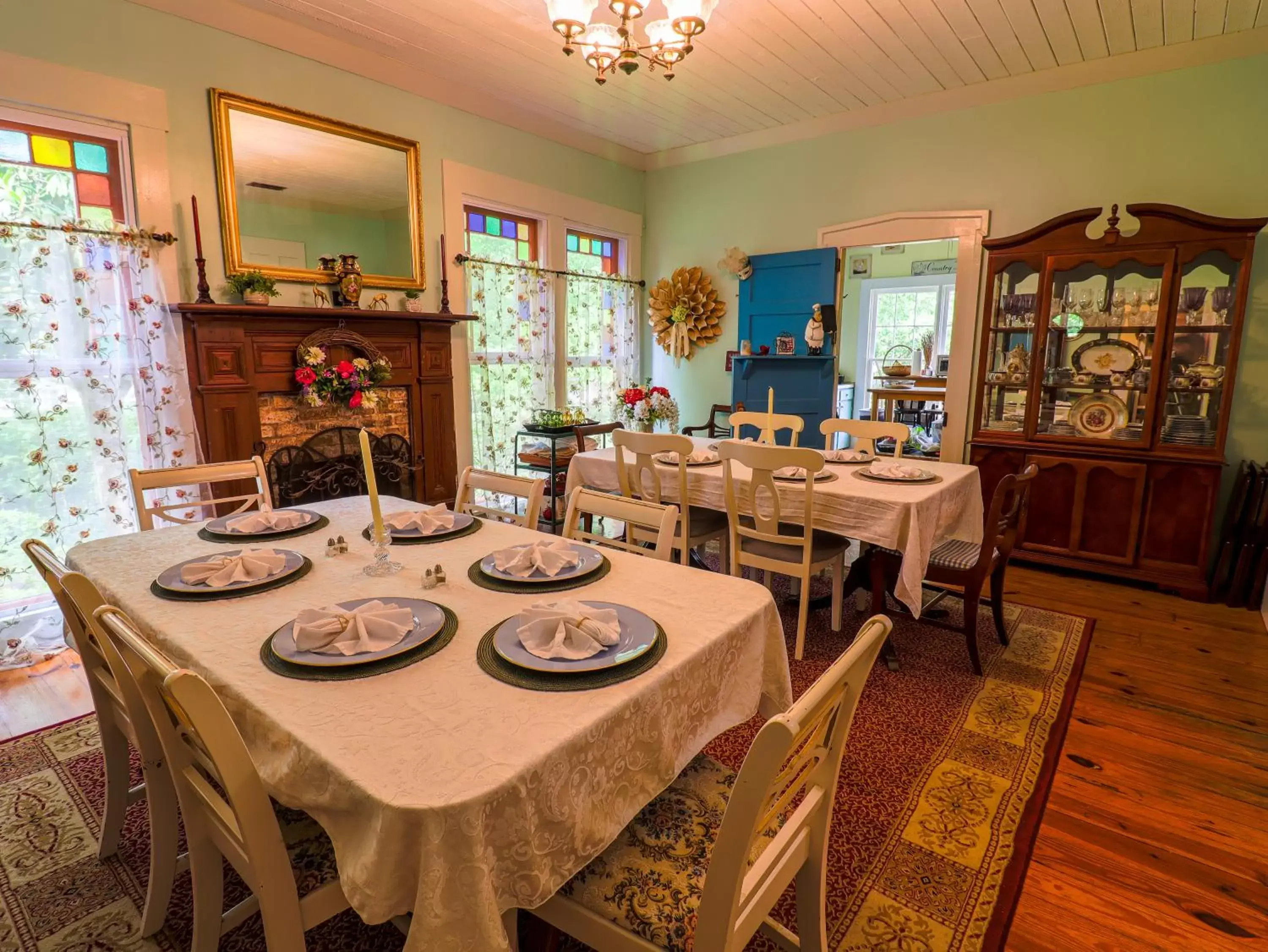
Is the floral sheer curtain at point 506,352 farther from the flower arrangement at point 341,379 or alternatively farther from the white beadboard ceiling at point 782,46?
the white beadboard ceiling at point 782,46

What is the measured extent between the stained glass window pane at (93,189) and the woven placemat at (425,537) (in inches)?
83.5

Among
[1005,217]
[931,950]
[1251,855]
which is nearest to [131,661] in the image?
[931,950]

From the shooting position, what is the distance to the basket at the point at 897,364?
6750mm

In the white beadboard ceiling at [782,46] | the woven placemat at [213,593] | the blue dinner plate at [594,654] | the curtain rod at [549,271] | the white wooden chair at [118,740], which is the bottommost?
the white wooden chair at [118,740]

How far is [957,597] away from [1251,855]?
A: 1.72m

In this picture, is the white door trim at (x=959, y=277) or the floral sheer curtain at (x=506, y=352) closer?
the white door trim at (x=959, y=277)

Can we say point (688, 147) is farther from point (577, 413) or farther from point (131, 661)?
point (131, 661)

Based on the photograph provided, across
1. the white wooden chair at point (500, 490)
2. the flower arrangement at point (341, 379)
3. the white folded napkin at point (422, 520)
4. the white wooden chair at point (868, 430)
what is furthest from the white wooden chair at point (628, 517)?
the flower arrangement at point (341, 379)

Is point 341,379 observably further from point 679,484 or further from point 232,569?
point 232,569

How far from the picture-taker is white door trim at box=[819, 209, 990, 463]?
4.09 metres

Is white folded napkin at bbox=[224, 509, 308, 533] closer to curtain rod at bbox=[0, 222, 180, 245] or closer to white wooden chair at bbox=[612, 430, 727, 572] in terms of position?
white wooden chair at bbox=[612, 430, 727, 572]

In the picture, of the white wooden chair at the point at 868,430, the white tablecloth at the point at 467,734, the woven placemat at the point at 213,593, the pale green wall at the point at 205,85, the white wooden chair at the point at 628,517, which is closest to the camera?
the white tablecloth at the point at 467,734

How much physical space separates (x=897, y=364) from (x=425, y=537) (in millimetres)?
6218

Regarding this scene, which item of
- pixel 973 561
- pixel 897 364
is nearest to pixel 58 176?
pixel 973 561
